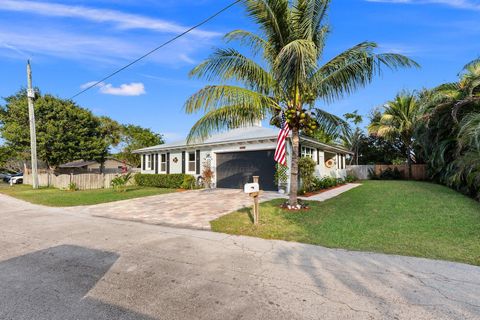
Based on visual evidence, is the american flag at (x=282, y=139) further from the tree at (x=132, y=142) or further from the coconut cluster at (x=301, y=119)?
the tree at (x=132, y=142)

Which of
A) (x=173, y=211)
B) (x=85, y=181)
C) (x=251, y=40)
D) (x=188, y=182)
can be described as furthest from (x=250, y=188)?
(x=85, y=181)

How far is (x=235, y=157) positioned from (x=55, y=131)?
18.5m

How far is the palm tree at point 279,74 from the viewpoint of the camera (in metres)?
7.50

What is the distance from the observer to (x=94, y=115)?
1093 inches

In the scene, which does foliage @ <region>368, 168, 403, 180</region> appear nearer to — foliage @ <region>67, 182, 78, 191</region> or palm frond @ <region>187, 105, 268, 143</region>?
palm frond @ <region>187, 105, 268, 143</region>

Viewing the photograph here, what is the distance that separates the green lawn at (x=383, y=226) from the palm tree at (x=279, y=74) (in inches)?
61.2

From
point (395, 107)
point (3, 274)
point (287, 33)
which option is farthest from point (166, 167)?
point (395, 107)

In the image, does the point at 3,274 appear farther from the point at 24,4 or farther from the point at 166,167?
the point at 166,167

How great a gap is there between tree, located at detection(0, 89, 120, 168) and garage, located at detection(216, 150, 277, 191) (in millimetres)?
16684

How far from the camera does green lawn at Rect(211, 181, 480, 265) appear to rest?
16.5 ft

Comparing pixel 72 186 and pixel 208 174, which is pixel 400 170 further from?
pixel 72 186

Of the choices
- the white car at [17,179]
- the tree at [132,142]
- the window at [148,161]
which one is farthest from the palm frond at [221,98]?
the tree at [132,142]

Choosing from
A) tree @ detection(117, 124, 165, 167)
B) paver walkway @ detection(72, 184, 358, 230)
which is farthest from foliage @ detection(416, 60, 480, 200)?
tree @ detection(117, 124, 165, 167)

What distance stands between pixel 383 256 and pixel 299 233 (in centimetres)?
190
